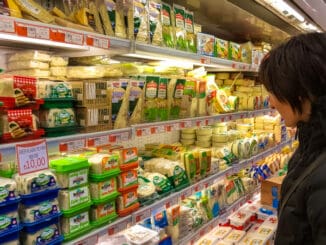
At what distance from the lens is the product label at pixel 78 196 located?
4.65ft

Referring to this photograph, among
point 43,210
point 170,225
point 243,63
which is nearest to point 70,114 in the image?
point 43,210

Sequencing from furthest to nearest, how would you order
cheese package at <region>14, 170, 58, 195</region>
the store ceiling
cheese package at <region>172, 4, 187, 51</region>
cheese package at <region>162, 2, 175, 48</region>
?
the store ceiling, cheese package at <region>172, 4, 187, 51</region>, cheese package at <region>162, 2, 175, 48</region>, cheese package at <region>14, 170, 58, 195</region>

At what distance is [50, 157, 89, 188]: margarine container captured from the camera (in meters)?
1.40

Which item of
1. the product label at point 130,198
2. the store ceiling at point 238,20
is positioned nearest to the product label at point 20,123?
the product label at point 130,198

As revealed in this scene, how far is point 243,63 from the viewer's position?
9.27ft

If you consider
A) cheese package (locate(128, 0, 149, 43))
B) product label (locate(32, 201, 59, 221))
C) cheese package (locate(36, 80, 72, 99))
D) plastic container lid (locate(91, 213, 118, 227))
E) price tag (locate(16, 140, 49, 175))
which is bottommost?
plastic container lid (locate(91, 213, 118, 227))

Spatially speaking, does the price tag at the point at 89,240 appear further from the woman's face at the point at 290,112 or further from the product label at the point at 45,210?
the woman's face at the point at 290,112

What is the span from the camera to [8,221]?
3.85 ft

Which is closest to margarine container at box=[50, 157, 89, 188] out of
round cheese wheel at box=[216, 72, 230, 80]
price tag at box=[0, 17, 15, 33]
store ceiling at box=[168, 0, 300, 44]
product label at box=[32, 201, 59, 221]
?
product label at box=[32, 201, 59, 221]

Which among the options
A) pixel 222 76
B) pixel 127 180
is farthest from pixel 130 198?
pixel 222 76

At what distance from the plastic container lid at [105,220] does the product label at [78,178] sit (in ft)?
0.65

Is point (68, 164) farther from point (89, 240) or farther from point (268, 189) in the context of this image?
point (268, 189)

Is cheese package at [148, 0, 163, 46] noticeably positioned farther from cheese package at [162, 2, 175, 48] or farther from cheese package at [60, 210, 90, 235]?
cheese package at [60, 210, 90, 235]

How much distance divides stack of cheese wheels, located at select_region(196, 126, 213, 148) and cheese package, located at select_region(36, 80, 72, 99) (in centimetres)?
175
